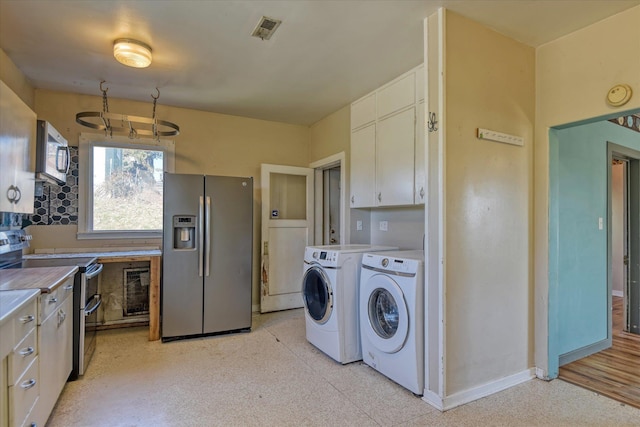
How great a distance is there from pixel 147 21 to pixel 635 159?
15.8ft

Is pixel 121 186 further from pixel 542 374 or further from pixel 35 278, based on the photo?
pixel 542 374

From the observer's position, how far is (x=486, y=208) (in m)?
2.39

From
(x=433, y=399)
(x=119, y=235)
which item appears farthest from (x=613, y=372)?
(x=119, y=235)

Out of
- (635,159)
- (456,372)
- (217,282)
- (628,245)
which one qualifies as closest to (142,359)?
(217,282)

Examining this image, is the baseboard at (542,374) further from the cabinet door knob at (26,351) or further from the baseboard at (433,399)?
the cabinet door knob at (26,351)

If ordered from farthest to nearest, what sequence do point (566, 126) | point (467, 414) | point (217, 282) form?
point (217, 282)
point (566, 126)
point (467, 414)

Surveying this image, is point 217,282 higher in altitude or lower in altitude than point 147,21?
lower

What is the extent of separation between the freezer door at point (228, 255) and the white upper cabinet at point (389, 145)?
4.03ft

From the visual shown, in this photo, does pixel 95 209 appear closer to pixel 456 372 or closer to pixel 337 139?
pixel 337 139

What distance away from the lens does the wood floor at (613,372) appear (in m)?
2.37

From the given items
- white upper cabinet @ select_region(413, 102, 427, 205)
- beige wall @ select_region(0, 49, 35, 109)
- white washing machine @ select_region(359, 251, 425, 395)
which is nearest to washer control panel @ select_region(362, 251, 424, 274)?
white washing machine @ select_region(359, 251, 425, 395)

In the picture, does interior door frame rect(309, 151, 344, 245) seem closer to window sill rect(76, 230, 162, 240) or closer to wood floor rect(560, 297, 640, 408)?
window sill rect(76, 230, 162, 240)

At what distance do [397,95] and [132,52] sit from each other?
2.21 meters

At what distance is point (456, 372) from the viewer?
2.23m
